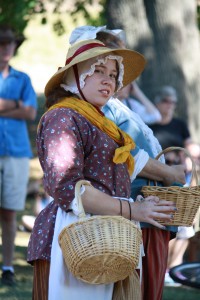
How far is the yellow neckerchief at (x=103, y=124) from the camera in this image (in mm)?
3867

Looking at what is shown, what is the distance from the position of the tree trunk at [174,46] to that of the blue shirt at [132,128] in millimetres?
7646

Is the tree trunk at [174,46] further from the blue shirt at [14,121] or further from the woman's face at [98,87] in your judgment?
the woman's face at [98,87]

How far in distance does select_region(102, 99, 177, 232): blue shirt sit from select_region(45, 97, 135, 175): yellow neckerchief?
1.22 ft

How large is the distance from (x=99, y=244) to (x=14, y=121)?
414cm

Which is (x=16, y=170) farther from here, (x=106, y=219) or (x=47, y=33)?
(x=47, y=33)

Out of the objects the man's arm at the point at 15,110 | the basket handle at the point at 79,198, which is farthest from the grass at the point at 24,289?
the basket handle at the point at 79,198

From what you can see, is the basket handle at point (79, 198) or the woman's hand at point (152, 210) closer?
the basket handle at point (79, 198)

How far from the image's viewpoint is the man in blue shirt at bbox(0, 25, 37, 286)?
24.2ft

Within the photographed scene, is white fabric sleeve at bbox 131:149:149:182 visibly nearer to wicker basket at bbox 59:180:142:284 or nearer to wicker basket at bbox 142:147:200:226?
wicker basket at bbox 142:147:200:226

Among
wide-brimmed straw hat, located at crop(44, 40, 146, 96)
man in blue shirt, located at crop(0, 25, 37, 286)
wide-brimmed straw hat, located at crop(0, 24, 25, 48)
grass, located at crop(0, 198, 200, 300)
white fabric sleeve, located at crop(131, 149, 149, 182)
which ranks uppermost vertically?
wide-brimmed straw hat, located at crop(44, 40, 146, 96)

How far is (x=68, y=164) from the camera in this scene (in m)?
3.66

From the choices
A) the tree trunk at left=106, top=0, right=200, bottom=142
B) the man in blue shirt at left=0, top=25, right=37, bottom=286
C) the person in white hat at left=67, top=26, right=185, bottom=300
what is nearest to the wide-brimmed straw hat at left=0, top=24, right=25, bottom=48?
the man in blue shirt at left=0, top=25, right=37, bottom=286

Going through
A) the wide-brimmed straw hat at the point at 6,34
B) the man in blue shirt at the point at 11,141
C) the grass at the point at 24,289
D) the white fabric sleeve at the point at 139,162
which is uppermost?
the wide-brimmed straw hat at the point at 6,34

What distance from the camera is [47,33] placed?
27.0 m
